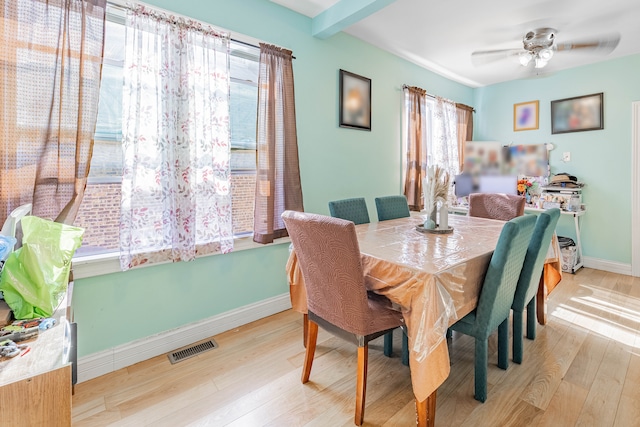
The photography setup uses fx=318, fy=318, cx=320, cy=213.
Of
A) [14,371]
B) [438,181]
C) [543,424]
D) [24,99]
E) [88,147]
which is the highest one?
[24,99]

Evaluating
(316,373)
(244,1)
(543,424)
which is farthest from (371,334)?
(244,1)

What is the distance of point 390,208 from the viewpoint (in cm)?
294

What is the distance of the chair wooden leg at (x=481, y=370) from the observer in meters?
1.68

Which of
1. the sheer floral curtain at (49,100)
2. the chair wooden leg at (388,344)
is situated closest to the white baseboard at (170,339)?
the sheer floral curtain at (49,100)

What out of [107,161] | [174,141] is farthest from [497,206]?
[107,161]

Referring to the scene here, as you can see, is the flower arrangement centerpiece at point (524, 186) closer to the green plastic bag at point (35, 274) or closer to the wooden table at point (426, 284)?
the wooden table at point (426, 284)

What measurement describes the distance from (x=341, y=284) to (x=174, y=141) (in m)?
1.47

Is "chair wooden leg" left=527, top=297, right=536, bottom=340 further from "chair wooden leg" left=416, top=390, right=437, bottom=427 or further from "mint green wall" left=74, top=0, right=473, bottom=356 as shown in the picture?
"mint green wall" left=74, top=0, right=473, bottom=356

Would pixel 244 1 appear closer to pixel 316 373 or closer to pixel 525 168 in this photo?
pixel 316 373

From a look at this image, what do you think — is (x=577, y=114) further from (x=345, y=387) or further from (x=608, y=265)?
A: (x=345, y=387)

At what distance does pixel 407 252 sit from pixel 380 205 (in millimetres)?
1192

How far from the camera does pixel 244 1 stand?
8.08 ft

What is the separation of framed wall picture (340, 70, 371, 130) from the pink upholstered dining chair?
193 cm

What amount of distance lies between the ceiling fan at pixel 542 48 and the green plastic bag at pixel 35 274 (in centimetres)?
327
